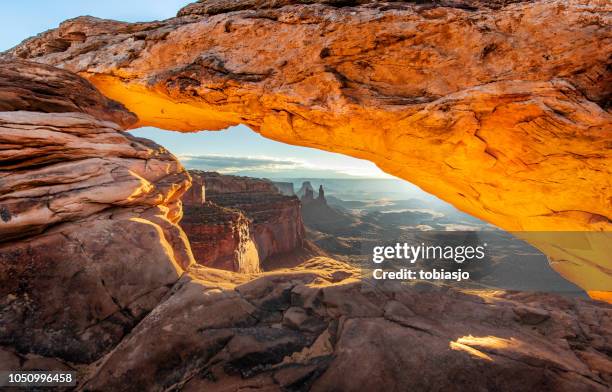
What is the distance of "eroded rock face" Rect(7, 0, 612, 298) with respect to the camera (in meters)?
6.60

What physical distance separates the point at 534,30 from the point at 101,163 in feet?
38.6

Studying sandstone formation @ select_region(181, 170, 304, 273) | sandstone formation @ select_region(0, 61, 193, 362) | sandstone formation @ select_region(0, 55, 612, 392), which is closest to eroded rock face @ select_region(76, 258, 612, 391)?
sandstone formation @ select_region(0, 55, 612, 392)

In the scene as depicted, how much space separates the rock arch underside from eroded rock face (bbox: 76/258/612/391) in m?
0.03

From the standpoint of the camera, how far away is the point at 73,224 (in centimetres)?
623

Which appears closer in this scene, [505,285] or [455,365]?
[455,365]

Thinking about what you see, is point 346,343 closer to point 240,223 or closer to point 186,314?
point 186,314

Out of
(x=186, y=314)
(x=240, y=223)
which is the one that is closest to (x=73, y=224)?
(x=186, y=314)

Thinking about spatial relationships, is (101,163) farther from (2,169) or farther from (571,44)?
(571,44)

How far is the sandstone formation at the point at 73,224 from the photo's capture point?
16.7 feet

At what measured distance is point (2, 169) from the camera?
20.8 ft

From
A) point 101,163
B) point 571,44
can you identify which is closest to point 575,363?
point 571,44

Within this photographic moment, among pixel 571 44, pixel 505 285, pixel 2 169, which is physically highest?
pixel 571 44

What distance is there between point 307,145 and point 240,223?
18.3 metres

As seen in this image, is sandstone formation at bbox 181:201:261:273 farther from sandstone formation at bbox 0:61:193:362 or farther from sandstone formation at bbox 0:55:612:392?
sandstone formation at bbox 0:55:612:392
